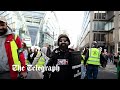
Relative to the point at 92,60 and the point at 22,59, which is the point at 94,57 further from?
the point at 22,59

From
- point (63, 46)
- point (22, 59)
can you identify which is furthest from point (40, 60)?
point (22, 59)

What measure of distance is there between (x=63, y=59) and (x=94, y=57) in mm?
1491

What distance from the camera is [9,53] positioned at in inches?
86.4

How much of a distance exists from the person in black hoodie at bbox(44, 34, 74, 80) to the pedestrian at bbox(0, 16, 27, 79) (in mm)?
288

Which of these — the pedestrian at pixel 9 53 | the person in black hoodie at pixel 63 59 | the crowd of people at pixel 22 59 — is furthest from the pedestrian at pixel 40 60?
the pedestrian at pixel 9 53

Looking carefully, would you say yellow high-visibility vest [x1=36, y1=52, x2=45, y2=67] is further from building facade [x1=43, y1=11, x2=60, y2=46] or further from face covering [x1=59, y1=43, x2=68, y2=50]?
face covering [x1=59, y1=43, x2=68, y2=50]

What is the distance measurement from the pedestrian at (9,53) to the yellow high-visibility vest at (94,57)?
1.55m

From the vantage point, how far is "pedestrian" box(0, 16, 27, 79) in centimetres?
220

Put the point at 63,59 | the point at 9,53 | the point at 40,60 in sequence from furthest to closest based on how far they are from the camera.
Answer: the point at 40,60 < the point at 63,59 < the point at 9,53

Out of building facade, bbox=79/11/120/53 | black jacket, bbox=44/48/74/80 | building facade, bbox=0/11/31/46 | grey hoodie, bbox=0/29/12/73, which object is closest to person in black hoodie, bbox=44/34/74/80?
black jacket, bbox=44/48/74/80

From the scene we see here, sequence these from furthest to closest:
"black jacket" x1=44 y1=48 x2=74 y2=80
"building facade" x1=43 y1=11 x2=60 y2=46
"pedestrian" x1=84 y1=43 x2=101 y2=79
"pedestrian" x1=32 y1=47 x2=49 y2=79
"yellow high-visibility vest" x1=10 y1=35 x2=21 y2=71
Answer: "pedestrian" x1=84 y1=43 x2=101 y2=79, "building facade" x1=43 y1=11 x2=60 y2=46, "pedestrian" x1=32 y1=47 x2=49 y2=79, "black jacket" x1=44 y1=48 x2=74 y2=80, "yellow high-visibility vest" x1=10 y1=35 x2=21 y2=71
